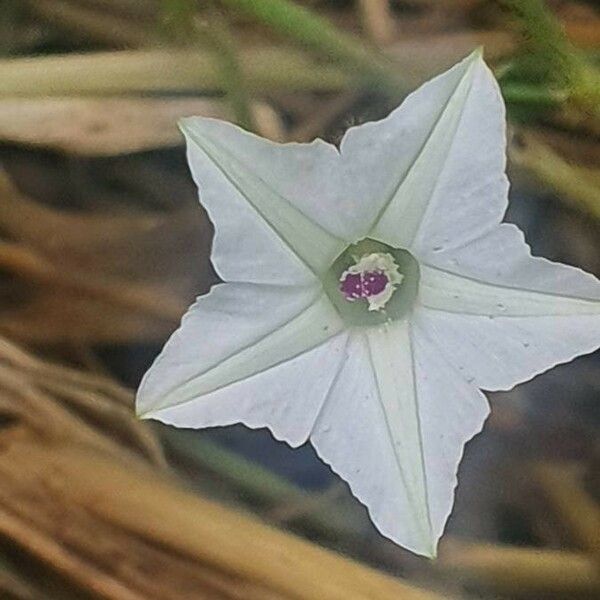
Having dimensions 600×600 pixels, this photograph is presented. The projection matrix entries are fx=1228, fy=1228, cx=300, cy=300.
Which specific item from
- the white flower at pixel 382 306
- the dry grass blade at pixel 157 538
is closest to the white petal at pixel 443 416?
the white flower at pixel 382 306

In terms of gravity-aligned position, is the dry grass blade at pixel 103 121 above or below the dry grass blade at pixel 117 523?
above

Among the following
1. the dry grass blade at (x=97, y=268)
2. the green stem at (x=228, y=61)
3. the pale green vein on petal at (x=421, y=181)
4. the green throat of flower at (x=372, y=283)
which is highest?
the pale green vein on petal at (x=421, y=181)

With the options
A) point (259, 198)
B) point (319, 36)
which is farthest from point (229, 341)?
point (319, 36)

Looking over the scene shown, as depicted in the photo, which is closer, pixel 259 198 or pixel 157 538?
pixel 259 198

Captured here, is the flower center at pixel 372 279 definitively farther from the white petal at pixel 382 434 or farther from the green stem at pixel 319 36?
the green stem at pixel 319 36

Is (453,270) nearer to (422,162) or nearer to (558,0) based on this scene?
(422,162)

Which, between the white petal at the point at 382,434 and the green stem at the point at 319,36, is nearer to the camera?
the white petal at the point at 382,434

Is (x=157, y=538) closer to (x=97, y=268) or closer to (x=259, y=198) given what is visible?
(x=97, y=268)
